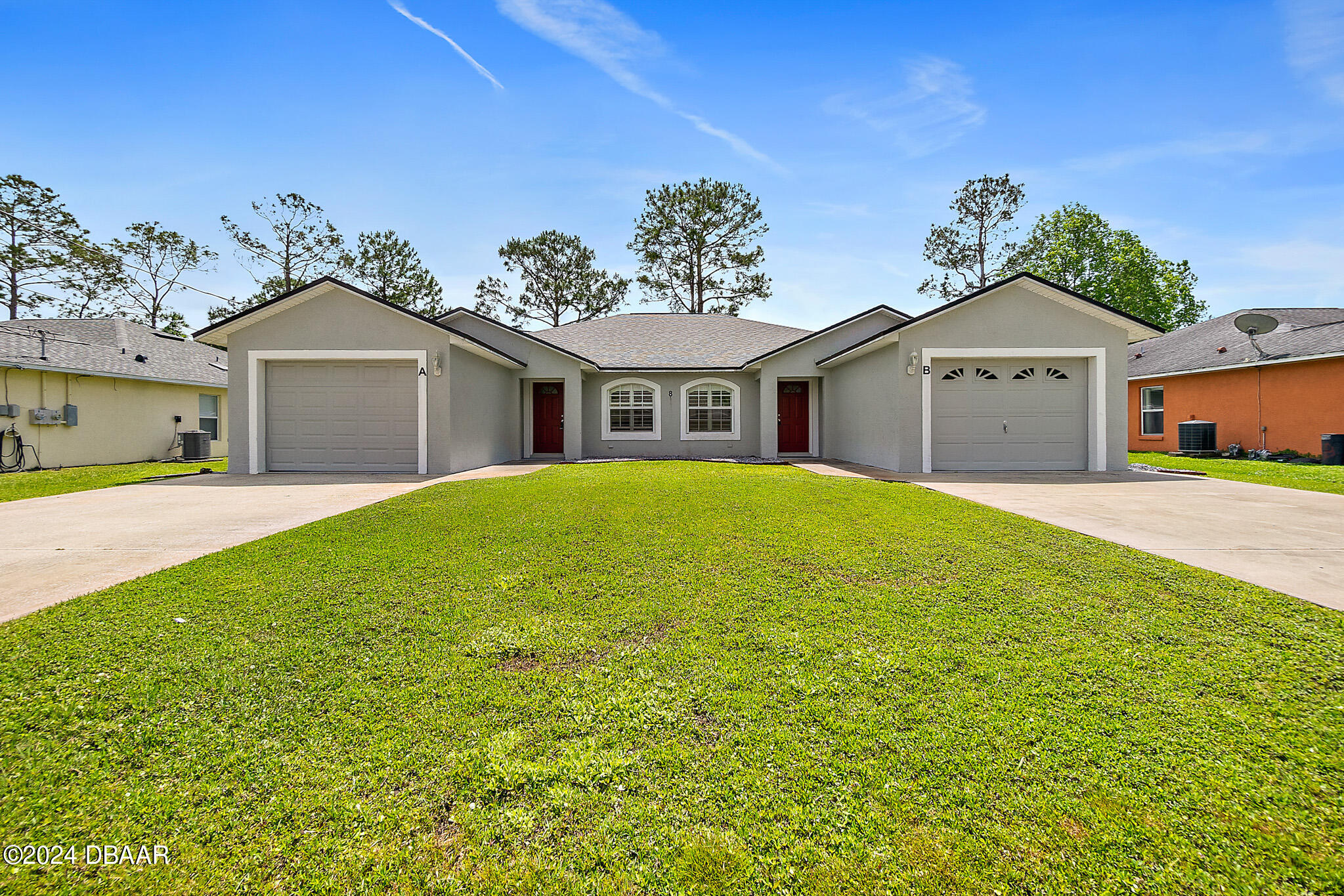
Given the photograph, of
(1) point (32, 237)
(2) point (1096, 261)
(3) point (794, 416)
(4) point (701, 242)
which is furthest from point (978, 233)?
(1) point (32, 237)

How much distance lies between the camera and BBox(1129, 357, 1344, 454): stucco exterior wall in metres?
14.7

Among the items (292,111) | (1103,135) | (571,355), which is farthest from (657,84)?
(1103,135)

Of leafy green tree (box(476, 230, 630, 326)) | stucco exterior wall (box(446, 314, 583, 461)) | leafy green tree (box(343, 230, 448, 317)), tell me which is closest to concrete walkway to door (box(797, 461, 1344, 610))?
stucco exterior wall (box(446, 314, 583, 461))

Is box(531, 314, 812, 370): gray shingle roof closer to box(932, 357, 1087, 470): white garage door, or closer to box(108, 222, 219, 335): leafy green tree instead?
box(932, 357, 1087, 470): white garage door

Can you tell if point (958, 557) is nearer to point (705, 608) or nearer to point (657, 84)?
point (705, 608)

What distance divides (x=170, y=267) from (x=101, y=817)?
40561 millimetres

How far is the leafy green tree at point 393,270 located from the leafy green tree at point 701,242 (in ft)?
42.0

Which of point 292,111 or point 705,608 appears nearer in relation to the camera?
→ point 705,608

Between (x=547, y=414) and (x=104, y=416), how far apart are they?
450 inches

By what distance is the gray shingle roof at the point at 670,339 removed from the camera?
17500 mm

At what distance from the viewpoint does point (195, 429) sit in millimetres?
17969

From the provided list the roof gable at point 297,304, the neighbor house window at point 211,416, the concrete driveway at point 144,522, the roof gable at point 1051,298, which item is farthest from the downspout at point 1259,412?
the neighbor house window at point 211,416
